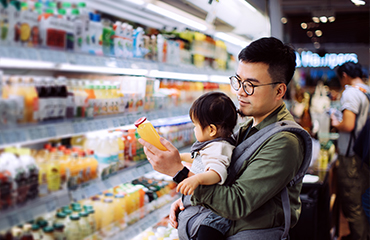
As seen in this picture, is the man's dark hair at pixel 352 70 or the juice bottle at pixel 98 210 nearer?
the juice bottle at pixel 98 210

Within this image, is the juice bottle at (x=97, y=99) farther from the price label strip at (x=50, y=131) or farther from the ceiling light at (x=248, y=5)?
the ceiling light at (x=248, y=5)

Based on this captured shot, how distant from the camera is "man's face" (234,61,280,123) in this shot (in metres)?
1.47

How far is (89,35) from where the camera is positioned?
1750 millimetres

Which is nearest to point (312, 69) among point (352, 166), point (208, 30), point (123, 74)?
point (352, 166)

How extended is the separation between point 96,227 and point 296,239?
1.89m

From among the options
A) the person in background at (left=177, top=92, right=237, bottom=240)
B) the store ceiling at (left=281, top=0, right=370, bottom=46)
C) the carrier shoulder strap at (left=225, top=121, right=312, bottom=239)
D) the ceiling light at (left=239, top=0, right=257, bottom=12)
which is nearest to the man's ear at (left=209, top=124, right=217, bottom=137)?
the person in background at (left=177, top=92, right=237, bottom=240)

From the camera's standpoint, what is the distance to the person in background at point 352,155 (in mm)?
3836

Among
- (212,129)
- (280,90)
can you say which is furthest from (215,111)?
(280,90)

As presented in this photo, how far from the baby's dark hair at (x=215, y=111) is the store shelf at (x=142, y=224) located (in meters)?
0.78

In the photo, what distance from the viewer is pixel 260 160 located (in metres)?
1.37

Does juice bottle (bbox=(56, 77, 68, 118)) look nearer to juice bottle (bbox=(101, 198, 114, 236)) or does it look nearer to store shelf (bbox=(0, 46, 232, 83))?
store shelf (bbox=(0, 46, 232, 83))

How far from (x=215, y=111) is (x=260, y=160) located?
309 millimetres

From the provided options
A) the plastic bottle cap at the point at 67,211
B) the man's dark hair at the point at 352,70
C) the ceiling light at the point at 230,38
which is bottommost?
the plastic bottle cap at the point at 67,211

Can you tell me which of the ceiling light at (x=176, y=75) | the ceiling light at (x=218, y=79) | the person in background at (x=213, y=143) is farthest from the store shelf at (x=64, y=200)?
the ceiling light at (x=218, y=79)
